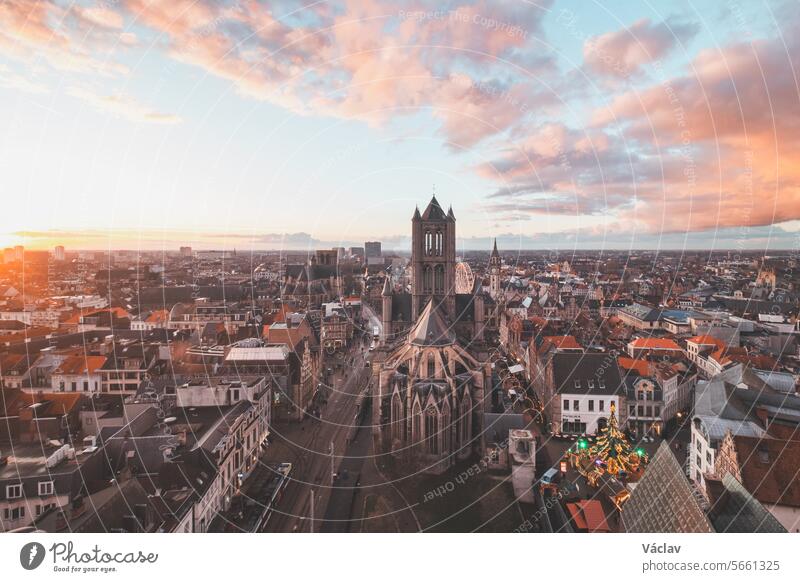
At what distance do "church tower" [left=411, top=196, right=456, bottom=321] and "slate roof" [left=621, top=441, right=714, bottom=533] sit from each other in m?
17.5

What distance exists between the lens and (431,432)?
17750 millimetres

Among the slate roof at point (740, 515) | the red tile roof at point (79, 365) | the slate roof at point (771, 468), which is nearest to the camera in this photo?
the slate roof at point (740, 515)

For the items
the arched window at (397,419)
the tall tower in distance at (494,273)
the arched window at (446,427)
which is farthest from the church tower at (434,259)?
the tall tower in distance at (494,273)

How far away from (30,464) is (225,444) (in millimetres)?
5206

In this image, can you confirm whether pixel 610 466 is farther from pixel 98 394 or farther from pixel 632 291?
pixel 632 291

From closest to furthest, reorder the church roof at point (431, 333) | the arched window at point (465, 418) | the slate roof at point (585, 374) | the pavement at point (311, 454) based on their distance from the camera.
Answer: the pavement at point (311, 454) < the arched window at point (465, 418) < the church roof at point (431, 333) < the slate roof at point (585, 374)

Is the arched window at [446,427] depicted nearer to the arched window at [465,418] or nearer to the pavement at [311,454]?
the arched window at [465,418]

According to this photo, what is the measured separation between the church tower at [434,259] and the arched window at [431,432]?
10059 millimetres

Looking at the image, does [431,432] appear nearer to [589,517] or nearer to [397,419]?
[397,419]

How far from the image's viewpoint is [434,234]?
27.5 meters

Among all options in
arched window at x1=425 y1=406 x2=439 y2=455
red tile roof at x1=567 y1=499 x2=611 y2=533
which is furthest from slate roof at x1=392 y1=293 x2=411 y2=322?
red tile roof at x1=567 y1=499 x2=611 y2=533
